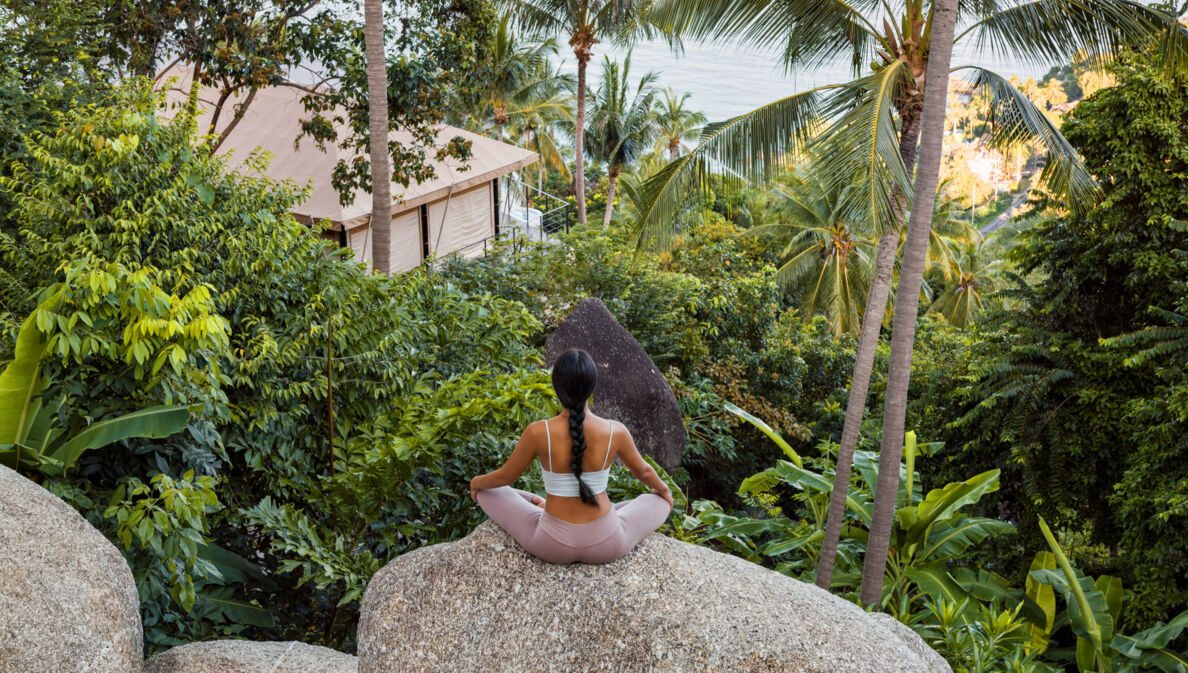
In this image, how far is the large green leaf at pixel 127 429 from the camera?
445 centimetres

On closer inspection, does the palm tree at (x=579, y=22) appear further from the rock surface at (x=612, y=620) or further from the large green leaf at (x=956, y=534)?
the rock surface at (x=612, y=620)

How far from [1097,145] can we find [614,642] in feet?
26.9

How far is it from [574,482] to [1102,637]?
5.10 metres

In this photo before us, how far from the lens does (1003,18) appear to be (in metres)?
Result: 8.00

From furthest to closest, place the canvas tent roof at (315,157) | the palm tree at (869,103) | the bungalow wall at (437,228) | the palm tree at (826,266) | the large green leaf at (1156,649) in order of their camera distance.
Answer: the palm tree at (826,266) → the bungalow wall at (437,228) → the canvas tent roof at (315,157) → the palm tree at (869,103) → the large green leaf at (1156,649)

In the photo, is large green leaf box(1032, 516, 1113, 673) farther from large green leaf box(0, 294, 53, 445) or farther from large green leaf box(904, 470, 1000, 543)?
large green leaf box(0, 294, 53, 445)

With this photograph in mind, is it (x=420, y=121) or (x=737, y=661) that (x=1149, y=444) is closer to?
(x=737, y=661)

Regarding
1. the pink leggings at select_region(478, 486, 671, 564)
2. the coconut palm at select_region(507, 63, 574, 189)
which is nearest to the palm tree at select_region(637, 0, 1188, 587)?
the pink leggings at select_region(478, 486, 671, 564)

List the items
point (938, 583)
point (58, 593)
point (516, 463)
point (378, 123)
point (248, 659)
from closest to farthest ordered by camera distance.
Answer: point (58, 593)
point (516, 463)
point (248, 659)
point (938, 583)
point (378, 123)

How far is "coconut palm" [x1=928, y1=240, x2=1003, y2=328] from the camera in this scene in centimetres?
3180

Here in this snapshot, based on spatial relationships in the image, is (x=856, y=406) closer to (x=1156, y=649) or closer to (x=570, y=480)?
(x=1156, y=649)

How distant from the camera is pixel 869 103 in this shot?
705 cm

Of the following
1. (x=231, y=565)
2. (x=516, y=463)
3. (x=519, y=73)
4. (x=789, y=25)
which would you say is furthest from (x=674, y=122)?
(x=516, y=463)

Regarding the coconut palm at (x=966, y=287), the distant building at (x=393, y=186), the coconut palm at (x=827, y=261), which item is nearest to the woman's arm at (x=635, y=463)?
the distant building at (x=393, y=186)
